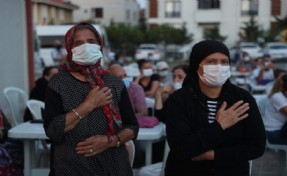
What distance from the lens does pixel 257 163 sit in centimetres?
603

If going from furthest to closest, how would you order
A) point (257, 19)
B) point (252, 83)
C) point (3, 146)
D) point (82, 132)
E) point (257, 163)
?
1. point (257, 19)
2. point (252, 83)
3. point (257, 163)
4. point (3, 146)
5. point (82, 132)

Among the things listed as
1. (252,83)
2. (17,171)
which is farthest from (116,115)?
(252,83)

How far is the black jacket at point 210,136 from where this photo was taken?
269 centimetres

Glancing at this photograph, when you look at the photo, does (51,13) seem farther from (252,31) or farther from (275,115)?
(275,115)

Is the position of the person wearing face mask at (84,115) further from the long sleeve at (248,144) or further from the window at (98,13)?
the window at (98,13)

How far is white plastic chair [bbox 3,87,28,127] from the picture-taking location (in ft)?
20.7

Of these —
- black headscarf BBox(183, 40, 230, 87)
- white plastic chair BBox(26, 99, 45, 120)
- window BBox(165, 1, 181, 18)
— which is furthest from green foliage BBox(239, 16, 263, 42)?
black headscarf BBox(183, 40, 230, 87)

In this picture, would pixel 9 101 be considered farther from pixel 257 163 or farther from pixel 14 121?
pixel 257 163

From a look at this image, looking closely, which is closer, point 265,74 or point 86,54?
point 86,54

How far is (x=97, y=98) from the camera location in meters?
2.69

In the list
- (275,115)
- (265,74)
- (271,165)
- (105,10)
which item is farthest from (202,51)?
(105,10)

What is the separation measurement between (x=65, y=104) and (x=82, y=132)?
0.63 ft

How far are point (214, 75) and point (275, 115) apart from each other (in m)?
2.94

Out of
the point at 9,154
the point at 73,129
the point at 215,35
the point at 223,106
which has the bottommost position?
the point at 215,35
